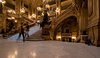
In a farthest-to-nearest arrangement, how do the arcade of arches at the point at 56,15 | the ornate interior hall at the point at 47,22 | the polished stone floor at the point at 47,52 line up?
the arcade of arches at the point at 56,15 → the ornate interior hall at the point at 47,22 → the polished stone floor at the point at 47,52

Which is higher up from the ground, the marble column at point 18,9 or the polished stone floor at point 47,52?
the marble column at point 18,9

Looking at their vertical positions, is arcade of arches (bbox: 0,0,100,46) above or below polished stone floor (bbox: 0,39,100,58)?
above

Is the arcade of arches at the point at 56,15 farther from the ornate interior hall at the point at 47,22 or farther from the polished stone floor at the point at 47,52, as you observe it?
the polished stone floor at the point at 47,52

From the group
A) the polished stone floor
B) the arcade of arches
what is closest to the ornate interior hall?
the arcade of arches

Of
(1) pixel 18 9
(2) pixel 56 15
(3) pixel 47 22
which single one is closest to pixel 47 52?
(3) pixel 47 22

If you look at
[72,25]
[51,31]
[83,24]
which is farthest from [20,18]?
[83,24]

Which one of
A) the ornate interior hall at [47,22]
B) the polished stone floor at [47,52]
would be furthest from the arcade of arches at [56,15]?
the polished stone floor at [47,52]

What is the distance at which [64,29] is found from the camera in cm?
2844

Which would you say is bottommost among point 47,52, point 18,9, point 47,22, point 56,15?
point 47,52

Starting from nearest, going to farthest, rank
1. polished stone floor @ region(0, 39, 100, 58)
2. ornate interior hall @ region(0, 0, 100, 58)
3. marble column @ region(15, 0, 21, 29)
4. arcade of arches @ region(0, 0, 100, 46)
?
polished stone floor @ region(0, 39, 100, 58) → ornate interior hall @ region(0, 0, 100, 58) → arcade of arches @ region(0, 0, 100, 46) → marble column @ region(15, 0, 21, 29)

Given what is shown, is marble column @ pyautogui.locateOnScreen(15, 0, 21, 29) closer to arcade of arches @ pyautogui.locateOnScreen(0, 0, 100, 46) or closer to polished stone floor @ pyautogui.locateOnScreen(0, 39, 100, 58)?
arcade of arches @ pyautogui.locateOnScreen(0, 0, 100, 46)

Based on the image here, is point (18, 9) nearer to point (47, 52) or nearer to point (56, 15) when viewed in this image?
point (56, 15)

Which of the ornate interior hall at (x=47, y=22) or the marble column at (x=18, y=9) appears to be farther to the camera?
the marble column at (x=18, y=9)

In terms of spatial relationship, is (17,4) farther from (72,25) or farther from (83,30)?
(83,30)
